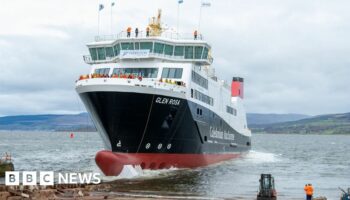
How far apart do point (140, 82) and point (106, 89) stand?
247 centimetres

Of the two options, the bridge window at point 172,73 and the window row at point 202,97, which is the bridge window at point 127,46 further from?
the window row at point 202,97

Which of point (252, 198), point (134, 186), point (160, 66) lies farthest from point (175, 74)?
point (252, 198)

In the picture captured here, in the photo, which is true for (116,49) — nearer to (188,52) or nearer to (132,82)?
(188,52)

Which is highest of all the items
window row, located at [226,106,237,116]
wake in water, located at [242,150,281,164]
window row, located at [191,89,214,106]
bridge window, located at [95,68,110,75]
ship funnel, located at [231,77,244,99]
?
ship funnel, located at [231,77,244,99]

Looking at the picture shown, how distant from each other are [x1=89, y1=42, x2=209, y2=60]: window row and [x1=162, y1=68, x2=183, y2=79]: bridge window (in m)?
1.80

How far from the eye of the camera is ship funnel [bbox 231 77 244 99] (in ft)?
219

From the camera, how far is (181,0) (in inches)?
1825

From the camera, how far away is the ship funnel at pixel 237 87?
66.8 meters

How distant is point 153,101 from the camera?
1460 inches

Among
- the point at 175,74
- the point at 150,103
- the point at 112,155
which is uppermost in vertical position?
the point at 175,74

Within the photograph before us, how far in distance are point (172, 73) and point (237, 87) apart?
27434 mm

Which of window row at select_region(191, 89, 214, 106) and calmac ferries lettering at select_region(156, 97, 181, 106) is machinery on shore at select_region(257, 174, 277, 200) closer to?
calmac ferries lettering at select_region(156, 97, 181, 106)

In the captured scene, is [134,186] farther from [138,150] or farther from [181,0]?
[181,0]


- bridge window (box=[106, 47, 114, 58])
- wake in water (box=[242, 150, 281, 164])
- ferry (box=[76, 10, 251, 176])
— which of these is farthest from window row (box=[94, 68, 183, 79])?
wake in water (box=[242, 150, 281, 164])
